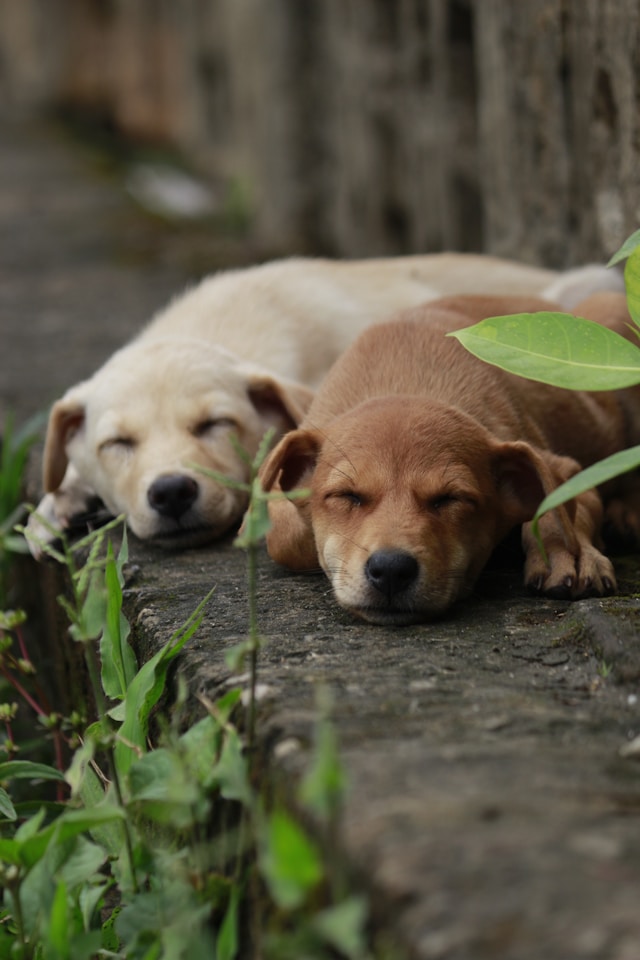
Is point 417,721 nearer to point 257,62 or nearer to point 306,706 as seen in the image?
point 306,706

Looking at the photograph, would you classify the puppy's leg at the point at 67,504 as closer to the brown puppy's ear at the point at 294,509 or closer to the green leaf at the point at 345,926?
the brown puppy's ear at the point at 294,509

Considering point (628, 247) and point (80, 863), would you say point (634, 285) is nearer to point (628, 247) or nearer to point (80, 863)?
point (628, 247)

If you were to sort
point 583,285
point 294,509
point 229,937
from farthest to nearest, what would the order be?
point 583,285, point 294,509, point 229,937

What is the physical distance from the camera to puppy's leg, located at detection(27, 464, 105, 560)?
4.16 m

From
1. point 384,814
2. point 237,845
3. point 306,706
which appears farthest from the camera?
point 306,706

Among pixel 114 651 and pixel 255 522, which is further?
pixel 114 651

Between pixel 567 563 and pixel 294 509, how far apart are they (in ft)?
2.34

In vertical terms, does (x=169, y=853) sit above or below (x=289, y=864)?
below

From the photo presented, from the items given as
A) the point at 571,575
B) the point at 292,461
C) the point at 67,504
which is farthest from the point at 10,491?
the point at 571,575

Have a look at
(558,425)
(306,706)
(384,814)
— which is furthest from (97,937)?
(558,425)

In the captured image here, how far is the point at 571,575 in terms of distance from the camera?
288 centimetres

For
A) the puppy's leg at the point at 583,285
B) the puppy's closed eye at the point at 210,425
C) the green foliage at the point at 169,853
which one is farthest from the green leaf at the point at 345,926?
the puppy's leg at the point at 583,285

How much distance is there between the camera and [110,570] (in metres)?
2.73

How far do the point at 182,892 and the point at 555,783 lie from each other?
0.66m
